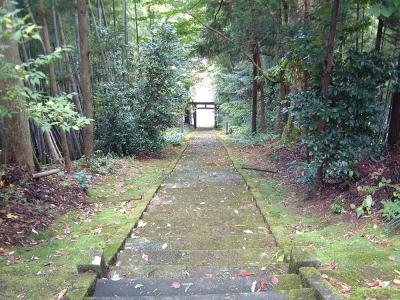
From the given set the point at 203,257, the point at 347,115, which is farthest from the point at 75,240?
the point at 347,115

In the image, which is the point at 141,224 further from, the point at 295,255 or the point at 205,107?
the point at 205,107

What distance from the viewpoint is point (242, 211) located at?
5543 mm

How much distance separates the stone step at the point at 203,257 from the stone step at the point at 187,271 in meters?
0.17

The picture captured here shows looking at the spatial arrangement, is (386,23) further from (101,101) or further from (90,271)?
(101,101)

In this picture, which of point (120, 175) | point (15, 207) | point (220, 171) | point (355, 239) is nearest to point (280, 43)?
point (220, 171)

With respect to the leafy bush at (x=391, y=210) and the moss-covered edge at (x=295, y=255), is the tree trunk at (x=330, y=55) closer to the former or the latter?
the leafy bush at (x=391, y=210)

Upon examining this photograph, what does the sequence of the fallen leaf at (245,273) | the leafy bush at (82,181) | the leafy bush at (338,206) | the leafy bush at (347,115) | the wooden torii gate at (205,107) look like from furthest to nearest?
1. the wooden torii gate at (205,107)
2. the leafy bush at (82,181)
3. the leafy bush at (347,115)
4. the leafy bush at (338,206)
5. the fallen leaf at (245,273)

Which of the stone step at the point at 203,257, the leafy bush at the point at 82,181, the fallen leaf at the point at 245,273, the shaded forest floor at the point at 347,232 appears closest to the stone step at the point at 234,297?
the shaded forest floor at the point at 347,232

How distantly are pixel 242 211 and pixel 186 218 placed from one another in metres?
0.87

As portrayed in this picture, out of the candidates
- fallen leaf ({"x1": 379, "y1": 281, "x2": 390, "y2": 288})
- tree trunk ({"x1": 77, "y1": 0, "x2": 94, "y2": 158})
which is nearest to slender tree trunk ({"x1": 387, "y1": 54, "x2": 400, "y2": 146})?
fallen leaf ({"x1": 379, "y1": 281, "x2": 390, "y2": 288})

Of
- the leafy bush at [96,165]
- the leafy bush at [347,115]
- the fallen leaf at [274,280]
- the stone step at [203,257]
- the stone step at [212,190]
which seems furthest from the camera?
the leafy bush at [96,165]

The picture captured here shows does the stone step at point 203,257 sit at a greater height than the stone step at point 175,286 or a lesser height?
lesser

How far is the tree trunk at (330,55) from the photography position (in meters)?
4.66

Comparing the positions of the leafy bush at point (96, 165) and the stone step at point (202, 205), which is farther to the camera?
the leafy bush at point (96, 165)
